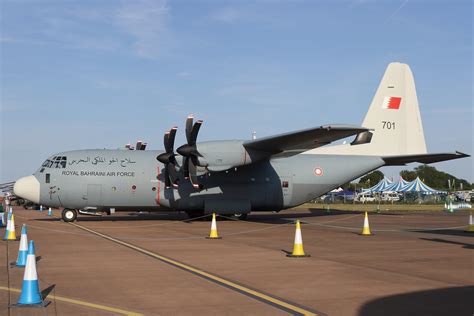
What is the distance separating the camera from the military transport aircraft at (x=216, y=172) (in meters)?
24.5

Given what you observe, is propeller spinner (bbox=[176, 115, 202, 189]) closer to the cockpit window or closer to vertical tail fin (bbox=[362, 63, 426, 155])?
the cockpit window

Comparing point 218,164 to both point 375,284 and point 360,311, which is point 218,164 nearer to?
point 375,284

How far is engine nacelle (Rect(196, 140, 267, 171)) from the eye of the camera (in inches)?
947

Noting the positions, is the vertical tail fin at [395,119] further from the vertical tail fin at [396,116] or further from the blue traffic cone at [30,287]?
the blue traffic cone at [30,287]

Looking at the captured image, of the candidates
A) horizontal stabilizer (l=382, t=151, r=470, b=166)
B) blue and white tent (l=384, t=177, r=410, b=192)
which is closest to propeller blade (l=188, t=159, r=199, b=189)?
horizontal stabilizer (l=382, t=151, r=470, b=166)

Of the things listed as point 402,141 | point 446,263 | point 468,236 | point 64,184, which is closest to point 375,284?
point 446,263

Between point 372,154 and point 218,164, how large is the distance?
408 inches

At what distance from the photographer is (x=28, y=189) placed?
25.5 m

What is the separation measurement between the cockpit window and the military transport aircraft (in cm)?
3

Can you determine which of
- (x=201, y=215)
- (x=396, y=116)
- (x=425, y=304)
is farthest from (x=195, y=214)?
(x=425, y=304)

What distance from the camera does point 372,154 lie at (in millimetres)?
29812

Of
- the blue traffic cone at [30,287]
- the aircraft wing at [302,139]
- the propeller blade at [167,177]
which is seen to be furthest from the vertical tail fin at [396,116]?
the blue traffic cone at [30,287]

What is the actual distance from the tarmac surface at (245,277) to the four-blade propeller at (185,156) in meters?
7.79

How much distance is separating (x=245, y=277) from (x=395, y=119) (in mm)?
23196
